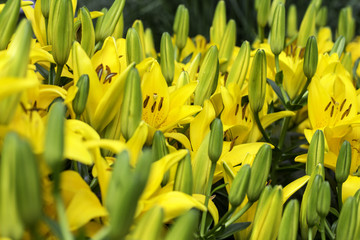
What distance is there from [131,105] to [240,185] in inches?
5.4

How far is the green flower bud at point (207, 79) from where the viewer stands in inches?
27.1

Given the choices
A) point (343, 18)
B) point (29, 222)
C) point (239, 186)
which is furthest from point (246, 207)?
point (343, 18)

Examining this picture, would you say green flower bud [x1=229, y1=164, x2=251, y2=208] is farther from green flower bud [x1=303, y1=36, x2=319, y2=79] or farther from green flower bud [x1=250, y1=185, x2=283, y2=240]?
green flower bud [x1=303, y1=36, x2=319, y2=79]

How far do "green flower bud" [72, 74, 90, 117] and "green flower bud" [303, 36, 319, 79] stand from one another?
359 mm

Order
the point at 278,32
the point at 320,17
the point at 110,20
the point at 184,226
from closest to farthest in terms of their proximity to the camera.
A: 1. the point at 184,226
2. the point at 110,20
3. the point at 278,32
4. the point at 320,17

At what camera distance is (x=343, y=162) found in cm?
62

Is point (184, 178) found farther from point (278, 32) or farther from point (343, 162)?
point (278, 32)

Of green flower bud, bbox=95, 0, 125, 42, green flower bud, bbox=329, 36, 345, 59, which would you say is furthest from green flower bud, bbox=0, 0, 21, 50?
green flower bud, bbox=329, 36, 345, 59

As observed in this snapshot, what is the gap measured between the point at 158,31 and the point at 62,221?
5.42 ft

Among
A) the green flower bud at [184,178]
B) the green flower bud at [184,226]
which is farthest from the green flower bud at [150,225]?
the green flower bud at [184,178]

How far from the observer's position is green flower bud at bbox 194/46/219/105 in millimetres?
689

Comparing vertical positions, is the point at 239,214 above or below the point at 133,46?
below

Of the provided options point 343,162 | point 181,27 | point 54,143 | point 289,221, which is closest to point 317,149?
point 343,162

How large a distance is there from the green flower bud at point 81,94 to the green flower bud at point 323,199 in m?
0.26
